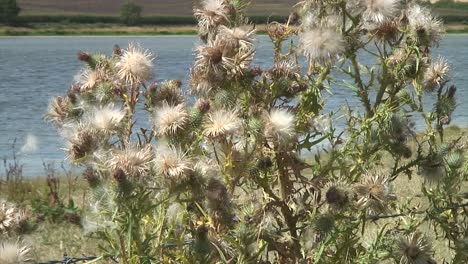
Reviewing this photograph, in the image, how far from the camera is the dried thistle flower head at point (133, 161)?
5.77 feet

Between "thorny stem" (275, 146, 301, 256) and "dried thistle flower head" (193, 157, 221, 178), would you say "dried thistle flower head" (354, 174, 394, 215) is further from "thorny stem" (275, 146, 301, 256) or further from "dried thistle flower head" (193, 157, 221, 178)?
"dried thistle flower head" (193, 157, 221, 178)

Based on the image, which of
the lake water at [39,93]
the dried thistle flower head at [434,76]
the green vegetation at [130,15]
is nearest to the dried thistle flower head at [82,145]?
the lake water at [39,93]

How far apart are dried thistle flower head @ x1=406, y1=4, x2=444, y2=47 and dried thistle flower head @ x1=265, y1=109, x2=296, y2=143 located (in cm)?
46

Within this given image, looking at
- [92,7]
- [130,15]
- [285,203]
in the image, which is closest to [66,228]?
[285,203]

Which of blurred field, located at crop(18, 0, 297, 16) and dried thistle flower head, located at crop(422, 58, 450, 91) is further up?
dried thistle flower head, located at crop(422, 58, 450, 91)

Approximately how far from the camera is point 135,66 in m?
2.03

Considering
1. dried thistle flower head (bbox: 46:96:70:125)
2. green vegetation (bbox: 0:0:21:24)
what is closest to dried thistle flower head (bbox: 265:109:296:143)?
dried thistle flower head (bbox: 46:96:70:125)

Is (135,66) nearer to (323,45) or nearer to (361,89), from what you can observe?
(323,45)

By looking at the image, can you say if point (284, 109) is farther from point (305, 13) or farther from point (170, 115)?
point (170, 115)

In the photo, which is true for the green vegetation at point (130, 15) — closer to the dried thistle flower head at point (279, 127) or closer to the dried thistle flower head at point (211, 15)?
the dried thistle flower head at point (211, 15)

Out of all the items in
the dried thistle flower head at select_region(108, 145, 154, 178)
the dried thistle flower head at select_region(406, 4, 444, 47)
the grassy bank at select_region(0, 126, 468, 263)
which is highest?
the dried thistle flower head at select_region(406, 4, 444, 47)

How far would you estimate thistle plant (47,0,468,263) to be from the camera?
1894mm

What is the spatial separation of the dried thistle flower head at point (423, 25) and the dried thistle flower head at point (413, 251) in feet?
1.61

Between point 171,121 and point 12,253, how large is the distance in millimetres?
393
